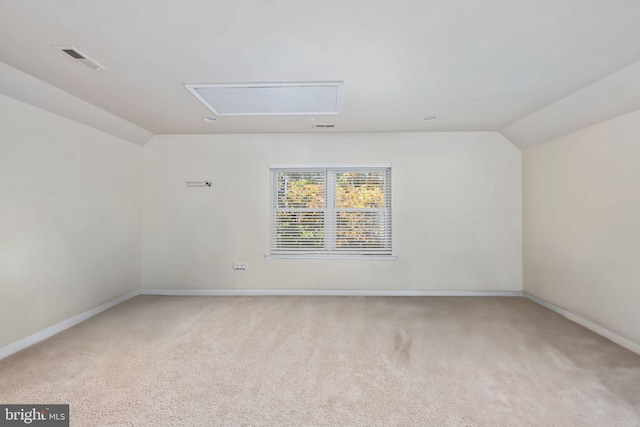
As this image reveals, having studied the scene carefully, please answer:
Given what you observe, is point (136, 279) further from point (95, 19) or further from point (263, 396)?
point (95, 19)

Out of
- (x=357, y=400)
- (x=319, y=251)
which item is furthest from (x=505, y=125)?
(x=357, y=400)

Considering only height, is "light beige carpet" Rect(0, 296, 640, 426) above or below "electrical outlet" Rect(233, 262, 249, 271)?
below

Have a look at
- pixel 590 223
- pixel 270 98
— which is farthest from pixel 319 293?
pixel 590 223

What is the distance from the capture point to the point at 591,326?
2875 millimetres

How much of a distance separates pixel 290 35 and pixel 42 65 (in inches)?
77.1

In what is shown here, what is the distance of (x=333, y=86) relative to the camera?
239cm

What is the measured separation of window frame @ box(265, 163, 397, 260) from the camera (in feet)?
13.3

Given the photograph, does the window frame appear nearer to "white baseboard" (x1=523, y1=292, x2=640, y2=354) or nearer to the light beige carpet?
the light beige carpet

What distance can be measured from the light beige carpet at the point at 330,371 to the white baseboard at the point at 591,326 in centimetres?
8

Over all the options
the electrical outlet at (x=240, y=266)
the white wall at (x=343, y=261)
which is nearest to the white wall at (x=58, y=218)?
the white wall at (x=343, y=261)

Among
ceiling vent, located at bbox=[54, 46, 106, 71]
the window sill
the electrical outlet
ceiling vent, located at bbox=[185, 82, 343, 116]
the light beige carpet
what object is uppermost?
ceiling vent, located at bbox=[185, 82, 343, 116]

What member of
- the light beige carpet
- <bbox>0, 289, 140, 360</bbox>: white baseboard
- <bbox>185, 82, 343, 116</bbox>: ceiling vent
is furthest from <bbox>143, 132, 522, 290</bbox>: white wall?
<bbox>185, 82, 343, 116</bbox>: ceiling vent

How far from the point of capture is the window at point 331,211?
13.4 ft

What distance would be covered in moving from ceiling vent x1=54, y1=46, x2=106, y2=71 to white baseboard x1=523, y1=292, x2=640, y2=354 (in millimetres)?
5071
